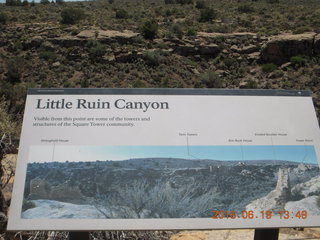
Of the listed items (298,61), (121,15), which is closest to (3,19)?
(121,15)

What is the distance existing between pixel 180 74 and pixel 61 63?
26.7 feet

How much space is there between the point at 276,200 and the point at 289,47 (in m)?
22.2

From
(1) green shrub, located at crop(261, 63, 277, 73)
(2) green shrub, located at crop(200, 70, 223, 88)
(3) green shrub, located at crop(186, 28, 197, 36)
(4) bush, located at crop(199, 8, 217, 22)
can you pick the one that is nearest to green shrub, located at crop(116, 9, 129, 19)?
(4) bush, located at crop(199, 8, 217, 22)

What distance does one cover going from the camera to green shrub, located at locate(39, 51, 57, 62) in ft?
73.4

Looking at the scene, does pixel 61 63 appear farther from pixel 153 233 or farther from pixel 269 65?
pixel 153 233

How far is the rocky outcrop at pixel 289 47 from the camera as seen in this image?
73.7 ft

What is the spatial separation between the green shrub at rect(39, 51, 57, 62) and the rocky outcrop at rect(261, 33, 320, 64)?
14.6 m

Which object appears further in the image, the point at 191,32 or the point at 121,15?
the point at 121,15

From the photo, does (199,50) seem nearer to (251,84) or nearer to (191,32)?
(191,32)

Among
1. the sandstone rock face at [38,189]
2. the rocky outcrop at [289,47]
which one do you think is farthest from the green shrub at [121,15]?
the sandstone rock face at [38,189]

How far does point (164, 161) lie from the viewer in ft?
8.94

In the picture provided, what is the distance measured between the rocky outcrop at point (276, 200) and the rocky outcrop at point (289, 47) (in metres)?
21.8
